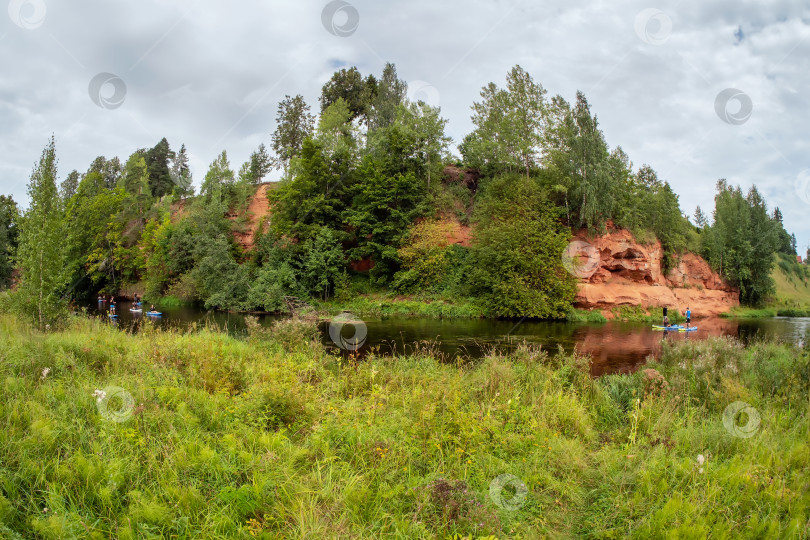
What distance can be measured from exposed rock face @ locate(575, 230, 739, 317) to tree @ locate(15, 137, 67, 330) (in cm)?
3129

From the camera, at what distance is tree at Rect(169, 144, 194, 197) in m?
61.2

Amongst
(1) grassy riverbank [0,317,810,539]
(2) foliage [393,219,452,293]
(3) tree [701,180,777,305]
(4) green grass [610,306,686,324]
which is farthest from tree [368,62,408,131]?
(1) grassy riverbank [0,317,810,539]

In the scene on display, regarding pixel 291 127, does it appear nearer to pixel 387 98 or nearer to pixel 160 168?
pixel 387 98

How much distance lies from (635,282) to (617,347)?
2032cm

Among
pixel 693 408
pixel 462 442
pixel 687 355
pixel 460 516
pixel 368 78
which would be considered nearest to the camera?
pixel 460 516

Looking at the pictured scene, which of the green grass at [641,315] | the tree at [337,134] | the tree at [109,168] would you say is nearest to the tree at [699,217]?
the green grass at [641,315]

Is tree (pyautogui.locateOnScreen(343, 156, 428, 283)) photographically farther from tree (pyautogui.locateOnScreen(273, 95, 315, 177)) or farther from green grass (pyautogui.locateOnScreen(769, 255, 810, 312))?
green grass (pyautogui.locateOnScreen(769, 255, 810, 312))

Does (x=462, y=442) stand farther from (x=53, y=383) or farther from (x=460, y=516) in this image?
(x=53, y=383)

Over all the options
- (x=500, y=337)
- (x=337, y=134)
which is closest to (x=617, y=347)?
(x=500, y=337)

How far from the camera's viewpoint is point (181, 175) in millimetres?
66938

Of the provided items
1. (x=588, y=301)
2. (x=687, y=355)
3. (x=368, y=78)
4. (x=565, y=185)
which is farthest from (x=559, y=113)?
(x=687, y=355)

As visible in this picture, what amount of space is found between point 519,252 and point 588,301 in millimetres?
7135

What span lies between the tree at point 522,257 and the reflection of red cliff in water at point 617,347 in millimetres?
4914

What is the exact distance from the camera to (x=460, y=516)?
333cm
